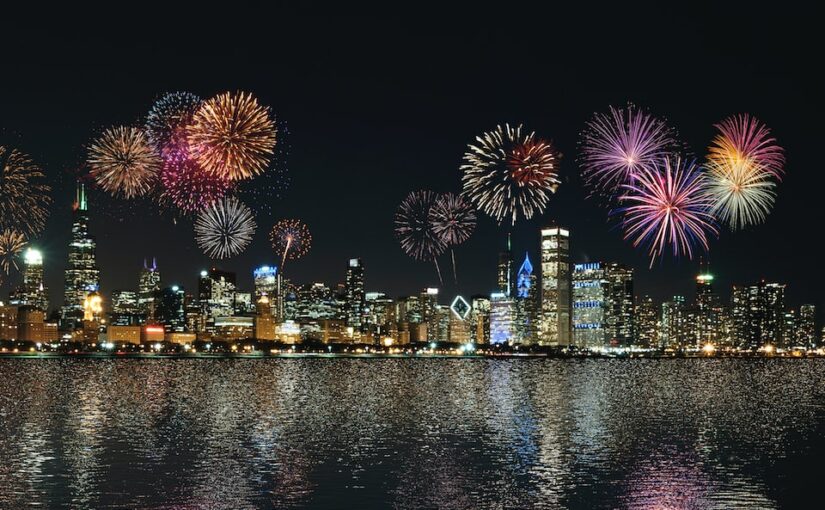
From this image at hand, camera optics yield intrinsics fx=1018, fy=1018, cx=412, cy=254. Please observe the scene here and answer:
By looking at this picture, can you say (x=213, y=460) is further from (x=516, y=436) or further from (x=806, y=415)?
(x=806, y=415)

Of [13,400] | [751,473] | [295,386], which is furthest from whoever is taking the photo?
[295,386]

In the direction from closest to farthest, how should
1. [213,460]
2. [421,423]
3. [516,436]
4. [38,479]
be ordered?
[38,479]
[213,460]
[516,436]
[421,423]

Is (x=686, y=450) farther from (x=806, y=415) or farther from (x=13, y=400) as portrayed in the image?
(x=13, y=400)

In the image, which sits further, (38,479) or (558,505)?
(38,479)

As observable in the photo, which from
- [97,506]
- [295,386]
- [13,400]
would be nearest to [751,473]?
[97,506]

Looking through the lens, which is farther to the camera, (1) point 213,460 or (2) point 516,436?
(2) point 516,436

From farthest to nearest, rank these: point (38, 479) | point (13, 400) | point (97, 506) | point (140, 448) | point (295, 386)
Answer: point (295, 386) → point (13, 400) → point (140, 448) → point (38, 479) → point (97, 506)

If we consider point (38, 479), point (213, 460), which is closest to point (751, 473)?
point (213, 460)
